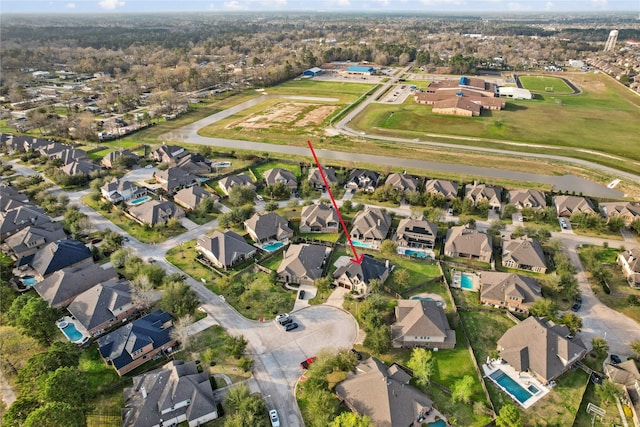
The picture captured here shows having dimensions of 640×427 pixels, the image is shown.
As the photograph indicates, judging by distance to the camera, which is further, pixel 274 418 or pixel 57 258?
pixel 57 258

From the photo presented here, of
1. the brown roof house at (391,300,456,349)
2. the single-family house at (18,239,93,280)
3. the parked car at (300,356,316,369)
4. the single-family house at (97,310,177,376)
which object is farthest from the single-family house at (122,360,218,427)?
the single-family house at (18,239,93,280)

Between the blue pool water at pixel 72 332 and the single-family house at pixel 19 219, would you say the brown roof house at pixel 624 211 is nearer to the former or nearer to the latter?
the blue pool water at pixel 72 332

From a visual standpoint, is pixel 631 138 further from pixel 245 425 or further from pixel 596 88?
pixel 245 425

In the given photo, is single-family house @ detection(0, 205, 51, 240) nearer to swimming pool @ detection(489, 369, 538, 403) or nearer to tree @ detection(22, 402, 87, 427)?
tree @ detection(22, 402, 87, 427)

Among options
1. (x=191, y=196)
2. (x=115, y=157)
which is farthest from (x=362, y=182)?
(x=115, y=157)

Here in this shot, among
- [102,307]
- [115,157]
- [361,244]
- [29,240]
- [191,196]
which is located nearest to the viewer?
[102,307]

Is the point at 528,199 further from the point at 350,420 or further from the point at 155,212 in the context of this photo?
the point at 155,212

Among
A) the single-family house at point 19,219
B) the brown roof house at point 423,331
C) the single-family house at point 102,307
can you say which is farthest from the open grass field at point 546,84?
the single-family house at point 19,219
